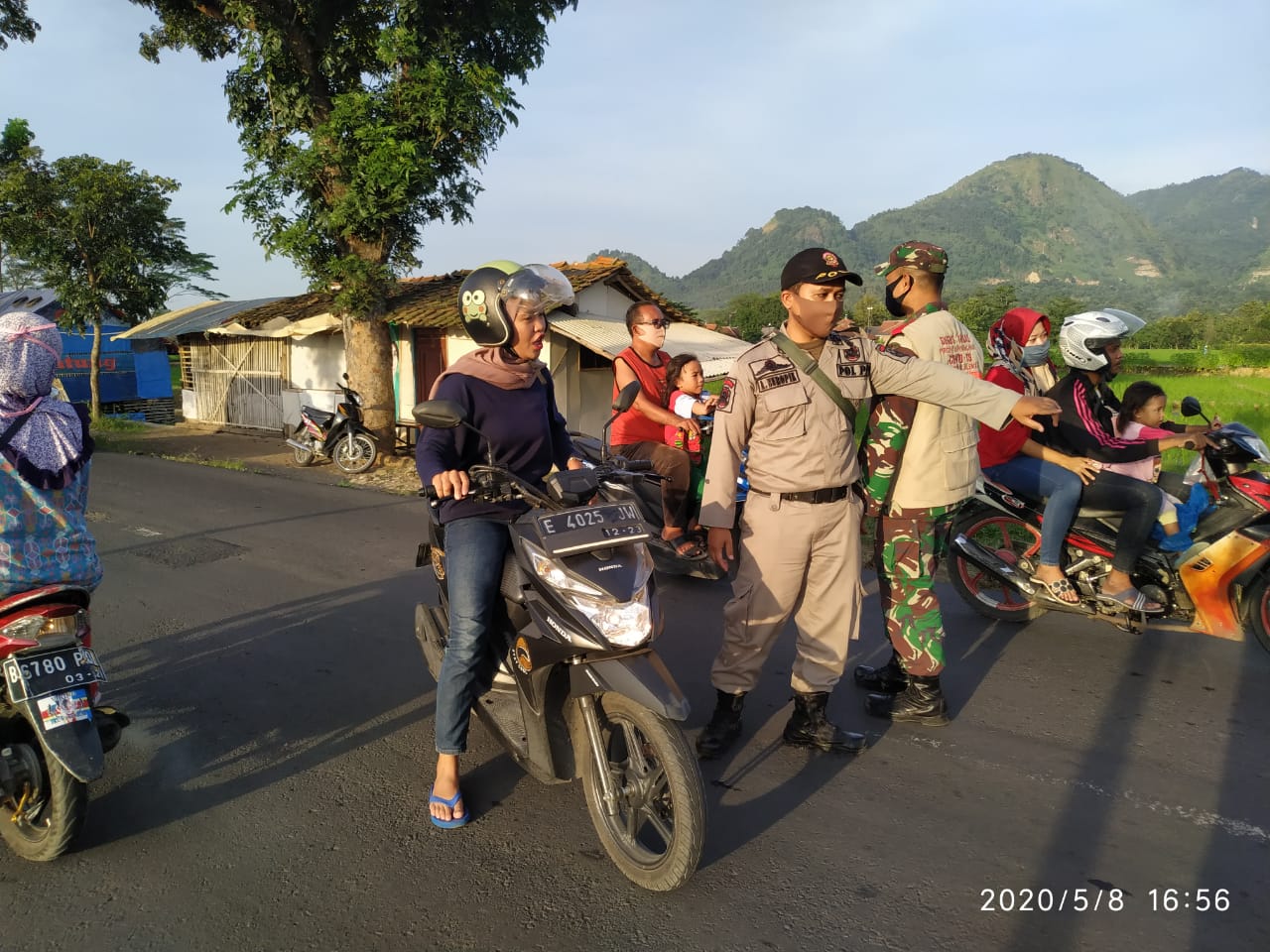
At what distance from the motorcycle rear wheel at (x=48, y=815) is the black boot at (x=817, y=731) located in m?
2.58

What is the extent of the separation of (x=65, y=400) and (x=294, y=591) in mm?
3070

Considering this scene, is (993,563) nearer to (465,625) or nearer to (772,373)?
(772,373)

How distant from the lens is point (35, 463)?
8.85 feet

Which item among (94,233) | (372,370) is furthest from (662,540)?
(94,233)

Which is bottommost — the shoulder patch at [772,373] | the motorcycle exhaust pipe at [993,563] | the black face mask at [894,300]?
the motorcycle exhaust pipe at [993,563]

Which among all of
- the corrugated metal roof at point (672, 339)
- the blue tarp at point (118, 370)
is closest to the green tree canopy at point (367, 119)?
the corrugated metal roof at point (672, 339)

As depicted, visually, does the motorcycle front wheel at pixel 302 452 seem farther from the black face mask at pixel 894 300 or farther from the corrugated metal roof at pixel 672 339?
the black face mask at pixel 894 300

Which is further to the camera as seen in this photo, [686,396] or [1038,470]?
[686,396]

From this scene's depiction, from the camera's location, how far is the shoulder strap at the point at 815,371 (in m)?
3.24

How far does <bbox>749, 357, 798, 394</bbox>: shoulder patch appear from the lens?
10.6 feet

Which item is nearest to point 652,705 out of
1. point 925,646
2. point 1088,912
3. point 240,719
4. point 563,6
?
point 1088,912

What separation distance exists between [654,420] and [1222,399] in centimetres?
1828

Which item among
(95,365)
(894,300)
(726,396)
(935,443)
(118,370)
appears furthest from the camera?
(118,370)

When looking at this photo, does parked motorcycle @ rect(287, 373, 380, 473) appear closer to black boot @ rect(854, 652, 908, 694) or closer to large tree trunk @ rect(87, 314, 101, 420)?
large tree trunk @ rect(87, 314, 101, 420)
